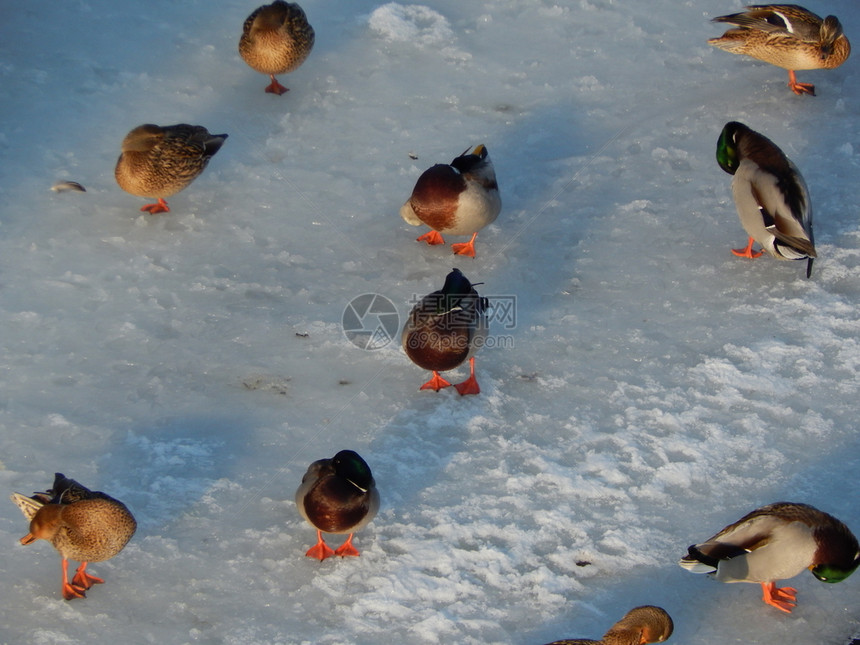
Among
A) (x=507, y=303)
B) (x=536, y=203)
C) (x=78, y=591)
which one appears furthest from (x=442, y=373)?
(x=78, y=591)

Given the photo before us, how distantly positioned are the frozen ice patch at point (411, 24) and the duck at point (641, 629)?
476 centimetres

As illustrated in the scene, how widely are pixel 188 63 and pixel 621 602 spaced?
4789 mm

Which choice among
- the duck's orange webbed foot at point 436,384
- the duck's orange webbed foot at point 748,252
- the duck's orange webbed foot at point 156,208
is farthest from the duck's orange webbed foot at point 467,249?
the duck's orange webbed foot at point 156,208

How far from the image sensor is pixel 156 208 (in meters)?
5.73

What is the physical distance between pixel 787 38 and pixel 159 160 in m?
3.99

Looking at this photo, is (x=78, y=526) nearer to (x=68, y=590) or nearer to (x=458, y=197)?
(x=68, y=590)

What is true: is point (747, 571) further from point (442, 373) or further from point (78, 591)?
point (78, 591)

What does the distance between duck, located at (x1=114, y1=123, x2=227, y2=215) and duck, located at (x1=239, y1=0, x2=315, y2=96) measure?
3.34 feet

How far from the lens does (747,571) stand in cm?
366

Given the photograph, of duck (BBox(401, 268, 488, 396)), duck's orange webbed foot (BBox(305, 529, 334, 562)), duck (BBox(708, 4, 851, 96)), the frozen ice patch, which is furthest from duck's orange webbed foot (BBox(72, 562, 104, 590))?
duck (BBox(708, 4, 851, 96))

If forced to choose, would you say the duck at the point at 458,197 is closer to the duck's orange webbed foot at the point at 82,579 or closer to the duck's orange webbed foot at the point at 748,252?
the duck's orange webbed foot at the point at 748,252

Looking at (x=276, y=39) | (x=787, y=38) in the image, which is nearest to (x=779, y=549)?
(x=787, y=38)

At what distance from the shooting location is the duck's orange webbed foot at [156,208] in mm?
5719

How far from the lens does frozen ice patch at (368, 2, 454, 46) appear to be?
23.4 feet
